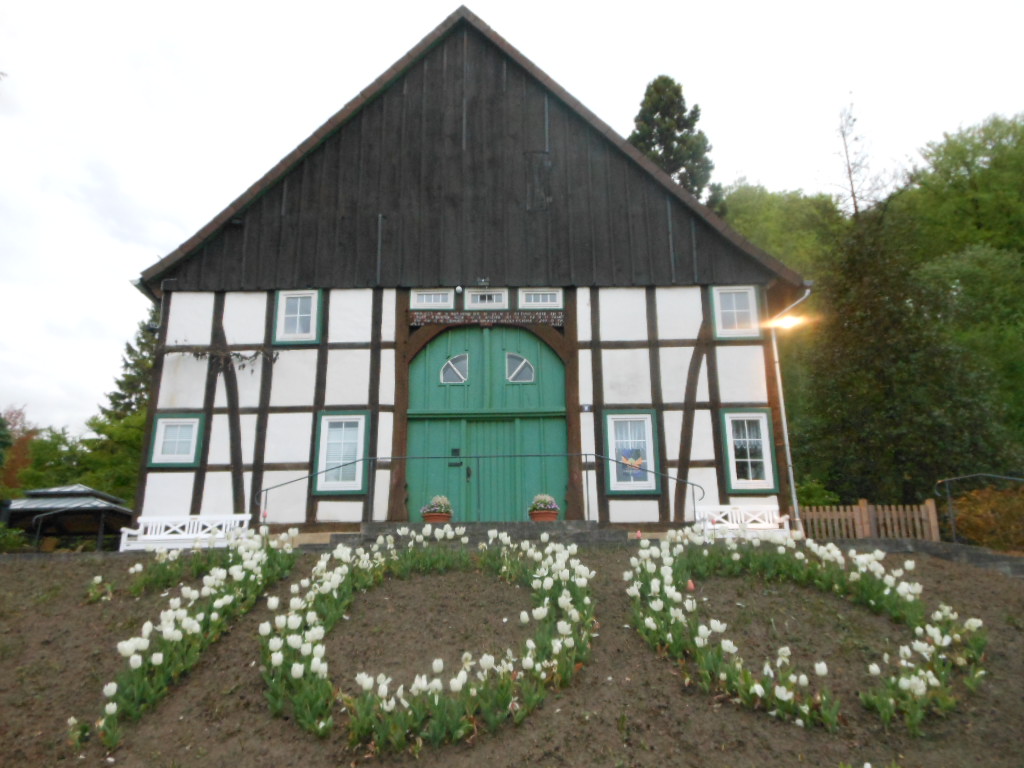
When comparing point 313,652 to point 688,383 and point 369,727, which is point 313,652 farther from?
point 688,383

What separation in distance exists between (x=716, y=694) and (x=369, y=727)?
291 centimetres

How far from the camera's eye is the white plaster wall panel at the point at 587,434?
49.3 feet

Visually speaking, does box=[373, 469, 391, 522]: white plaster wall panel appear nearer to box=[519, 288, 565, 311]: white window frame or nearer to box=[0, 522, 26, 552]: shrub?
box=[519, 288, 565, 311]: white window frame

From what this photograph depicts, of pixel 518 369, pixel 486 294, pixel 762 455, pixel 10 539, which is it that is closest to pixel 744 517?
pixel 762 455

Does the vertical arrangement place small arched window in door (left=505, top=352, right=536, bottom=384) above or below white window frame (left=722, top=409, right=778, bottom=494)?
above

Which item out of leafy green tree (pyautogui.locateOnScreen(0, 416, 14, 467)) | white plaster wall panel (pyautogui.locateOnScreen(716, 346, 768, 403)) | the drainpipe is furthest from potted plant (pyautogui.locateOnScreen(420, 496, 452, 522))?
leafy green tree (pyautogui.locateOnScreen(0, 416, 14, 467))

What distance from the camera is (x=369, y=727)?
647 centimetres

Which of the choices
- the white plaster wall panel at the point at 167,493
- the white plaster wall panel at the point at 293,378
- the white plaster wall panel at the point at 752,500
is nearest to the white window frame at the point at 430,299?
the white plaster wall panel at the point at 293,378

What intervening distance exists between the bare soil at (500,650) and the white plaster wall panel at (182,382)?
5828 millimetres

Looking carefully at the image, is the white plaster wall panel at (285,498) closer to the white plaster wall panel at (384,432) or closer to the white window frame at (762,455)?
the white plaster wall panel at (384,432)

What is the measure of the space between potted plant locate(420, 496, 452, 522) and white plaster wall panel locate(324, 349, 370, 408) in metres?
2.87

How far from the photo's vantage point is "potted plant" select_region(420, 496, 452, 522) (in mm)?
13414

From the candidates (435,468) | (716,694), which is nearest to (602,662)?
(716,694)

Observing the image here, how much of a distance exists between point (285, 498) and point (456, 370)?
382 centimetres
